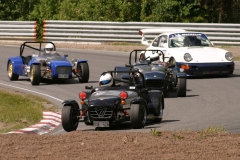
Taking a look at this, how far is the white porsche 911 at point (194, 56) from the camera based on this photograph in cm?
2202

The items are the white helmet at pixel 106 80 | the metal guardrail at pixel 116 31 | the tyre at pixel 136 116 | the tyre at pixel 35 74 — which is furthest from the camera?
the metal guardrail at pixel 116 31

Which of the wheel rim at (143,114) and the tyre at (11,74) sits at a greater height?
the wheel rim at (143,114)

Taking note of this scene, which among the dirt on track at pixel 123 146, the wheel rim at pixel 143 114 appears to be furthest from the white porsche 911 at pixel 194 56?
the dirt on track at pixel 123 146

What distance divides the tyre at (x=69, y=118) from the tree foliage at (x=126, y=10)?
22013 mm

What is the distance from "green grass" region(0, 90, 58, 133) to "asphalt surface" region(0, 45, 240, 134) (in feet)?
1.71

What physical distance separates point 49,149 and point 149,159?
1.54m

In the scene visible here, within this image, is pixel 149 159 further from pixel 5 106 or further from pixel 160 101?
pixel 5 106

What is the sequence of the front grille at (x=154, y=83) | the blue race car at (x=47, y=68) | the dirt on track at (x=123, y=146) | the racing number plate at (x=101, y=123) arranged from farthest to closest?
the blue race car at (x=47, y=68) → the front grille at (x=154, y=83) → the racing number plate at (x=101, y=123) → the dirt on track at (x=123, y=146)

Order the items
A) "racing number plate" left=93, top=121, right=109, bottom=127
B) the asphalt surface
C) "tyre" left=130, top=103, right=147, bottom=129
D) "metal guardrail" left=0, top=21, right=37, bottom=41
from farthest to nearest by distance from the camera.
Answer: "metal guardrail" left=0, top=21, right=37, bottom=41 → the asphalt surface → "racing number plate" left=93, top=121, right=109, bottom=127 → "tyre" left=130, top=103, right=147, bottom=129

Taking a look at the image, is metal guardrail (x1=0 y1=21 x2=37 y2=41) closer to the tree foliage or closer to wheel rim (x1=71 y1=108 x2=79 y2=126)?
the tree foliage

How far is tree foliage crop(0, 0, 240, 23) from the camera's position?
35.2 metres

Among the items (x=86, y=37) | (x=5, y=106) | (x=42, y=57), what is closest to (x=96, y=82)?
(x=42, y=57)

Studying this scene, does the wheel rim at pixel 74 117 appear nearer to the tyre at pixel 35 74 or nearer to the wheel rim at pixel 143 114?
the wheel rim at pixel 143 114

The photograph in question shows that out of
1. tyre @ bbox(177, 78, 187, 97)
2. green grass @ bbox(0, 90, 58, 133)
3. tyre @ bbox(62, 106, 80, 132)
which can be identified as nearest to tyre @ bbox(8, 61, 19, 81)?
green grass @ bbox(0, 90, 58, 133)
